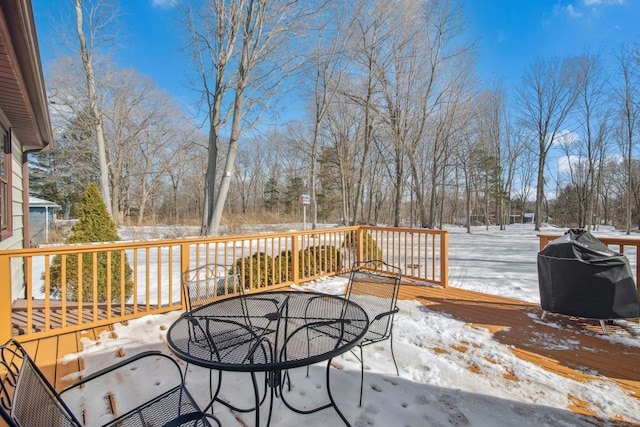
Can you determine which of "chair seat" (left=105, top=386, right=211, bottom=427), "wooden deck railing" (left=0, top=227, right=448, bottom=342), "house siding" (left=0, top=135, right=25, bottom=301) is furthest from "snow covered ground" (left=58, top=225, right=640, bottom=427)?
"house siding" (left=0, top=135, right=25, bottom=301)

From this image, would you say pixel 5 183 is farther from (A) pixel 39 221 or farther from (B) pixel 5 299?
(A) pixel 39 221

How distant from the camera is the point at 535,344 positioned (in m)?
2.56

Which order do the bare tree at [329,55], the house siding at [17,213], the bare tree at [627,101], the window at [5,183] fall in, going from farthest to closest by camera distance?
the bare tree at [627,101] < the bare tree at [329,55] < the house siding at [17,213] < the window at [5,183]

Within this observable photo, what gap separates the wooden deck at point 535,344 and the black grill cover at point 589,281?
9.9 inches

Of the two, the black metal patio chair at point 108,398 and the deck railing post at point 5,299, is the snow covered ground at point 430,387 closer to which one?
the black metal patio chair at point 108,398

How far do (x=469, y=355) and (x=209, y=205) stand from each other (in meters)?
8.49

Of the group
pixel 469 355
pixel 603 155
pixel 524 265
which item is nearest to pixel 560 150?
pixel 603 155

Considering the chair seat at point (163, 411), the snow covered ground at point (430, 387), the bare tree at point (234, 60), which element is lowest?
the snow covered ground at point (430, 387)

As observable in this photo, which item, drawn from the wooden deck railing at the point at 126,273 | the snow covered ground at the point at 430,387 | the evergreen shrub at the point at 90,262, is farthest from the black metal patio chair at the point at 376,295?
the evergreen shrub at the point at 90,262

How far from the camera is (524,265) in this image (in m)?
6.65

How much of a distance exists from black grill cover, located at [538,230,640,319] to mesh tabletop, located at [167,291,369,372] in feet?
7.19

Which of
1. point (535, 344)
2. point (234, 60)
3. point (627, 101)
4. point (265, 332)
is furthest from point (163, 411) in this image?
point (627, 101)

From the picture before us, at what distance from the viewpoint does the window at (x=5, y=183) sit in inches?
139

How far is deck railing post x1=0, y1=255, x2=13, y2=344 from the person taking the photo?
2.31m
